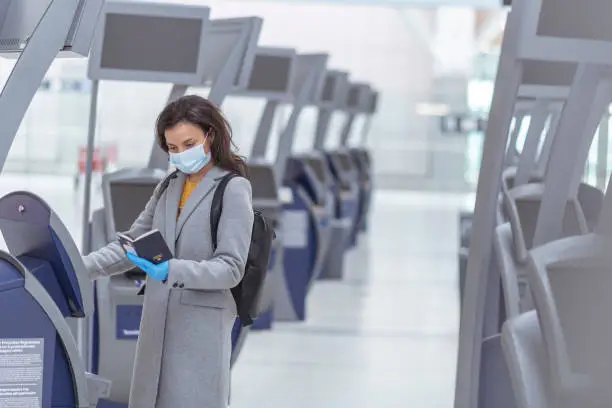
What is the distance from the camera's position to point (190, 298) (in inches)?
161

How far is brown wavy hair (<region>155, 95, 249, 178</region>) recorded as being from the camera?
409 centimetres

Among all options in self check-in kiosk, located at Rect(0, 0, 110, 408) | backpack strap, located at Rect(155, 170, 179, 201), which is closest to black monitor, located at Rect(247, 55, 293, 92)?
backpack strap, located at Rect(155, 170, 179, 201)

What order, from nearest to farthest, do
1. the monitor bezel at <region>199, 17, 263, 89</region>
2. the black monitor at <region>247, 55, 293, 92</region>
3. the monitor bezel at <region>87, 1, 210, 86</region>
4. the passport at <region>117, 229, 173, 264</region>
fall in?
the passport at <region>117, 229, 173, 264</region> → the monitor bezel at <region>87, 1, 210, 86</region> → the monitor bezel at <region>199, 17, 263, 89</region> → the black monitor at <region>247, 55, 293, 92</region>

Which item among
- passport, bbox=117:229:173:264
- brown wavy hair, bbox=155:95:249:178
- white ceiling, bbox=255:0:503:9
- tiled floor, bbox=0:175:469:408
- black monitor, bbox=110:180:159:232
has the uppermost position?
white ceiling, bbox=255:0:503:9

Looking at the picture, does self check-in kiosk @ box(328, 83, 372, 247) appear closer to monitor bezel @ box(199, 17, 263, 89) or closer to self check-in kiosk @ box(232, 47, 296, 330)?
self check-in kiosk @ box(232, 47, 296, 330)

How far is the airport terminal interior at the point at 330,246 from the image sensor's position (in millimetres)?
3326

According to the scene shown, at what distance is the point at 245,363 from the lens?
8.52 m

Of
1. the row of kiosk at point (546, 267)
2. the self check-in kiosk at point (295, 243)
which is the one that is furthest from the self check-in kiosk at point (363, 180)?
the row of kiosk at point (546, 267)

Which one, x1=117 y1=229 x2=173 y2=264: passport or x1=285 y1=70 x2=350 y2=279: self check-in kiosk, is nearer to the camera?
x1=117 y1=229 x2=173 y2=264: passport

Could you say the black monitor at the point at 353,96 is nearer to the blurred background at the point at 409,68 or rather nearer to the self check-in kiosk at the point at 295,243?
the blurred background at the point at 409,68

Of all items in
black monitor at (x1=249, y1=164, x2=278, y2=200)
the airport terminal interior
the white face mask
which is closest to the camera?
the airport terminal interior

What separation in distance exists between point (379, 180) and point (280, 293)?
22.9 meters

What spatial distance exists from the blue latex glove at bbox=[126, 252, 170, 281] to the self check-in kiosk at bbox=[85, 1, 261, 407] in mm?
1981

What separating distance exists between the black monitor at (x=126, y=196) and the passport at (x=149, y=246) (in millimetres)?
2170
